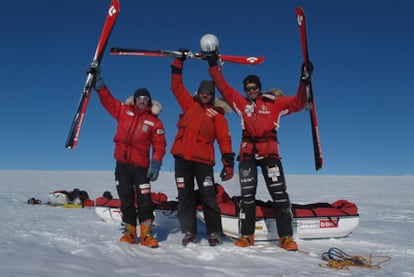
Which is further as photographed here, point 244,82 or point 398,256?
point 244,82

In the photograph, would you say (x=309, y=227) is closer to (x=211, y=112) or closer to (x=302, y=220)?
(x=302, y=220)

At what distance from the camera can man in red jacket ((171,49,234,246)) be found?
444cm

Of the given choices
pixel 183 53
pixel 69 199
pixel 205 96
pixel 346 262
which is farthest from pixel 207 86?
pixel 69 199

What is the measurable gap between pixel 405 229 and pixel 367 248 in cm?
222

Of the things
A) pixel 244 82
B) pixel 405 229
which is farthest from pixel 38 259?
pixel 405 229

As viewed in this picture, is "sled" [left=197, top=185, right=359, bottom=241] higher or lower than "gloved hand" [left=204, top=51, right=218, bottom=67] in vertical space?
lower

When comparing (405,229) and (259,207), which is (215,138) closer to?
(259,207)

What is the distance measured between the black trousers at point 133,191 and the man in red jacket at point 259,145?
1189 mm

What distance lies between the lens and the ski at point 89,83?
4.81 m

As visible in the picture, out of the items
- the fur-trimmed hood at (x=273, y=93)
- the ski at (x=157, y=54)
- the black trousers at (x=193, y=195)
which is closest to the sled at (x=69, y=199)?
the ski at (x=157, y=54)

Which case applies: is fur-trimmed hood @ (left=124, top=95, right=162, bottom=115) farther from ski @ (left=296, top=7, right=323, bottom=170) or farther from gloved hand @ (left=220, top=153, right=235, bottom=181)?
ski @ (left=296, top=7, right=323, bottom=170)

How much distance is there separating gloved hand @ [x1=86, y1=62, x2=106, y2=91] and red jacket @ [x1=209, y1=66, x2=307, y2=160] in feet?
4.68

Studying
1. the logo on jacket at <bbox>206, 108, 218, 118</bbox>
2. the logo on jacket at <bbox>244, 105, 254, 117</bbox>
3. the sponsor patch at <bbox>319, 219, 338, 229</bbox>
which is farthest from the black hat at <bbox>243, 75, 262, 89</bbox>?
the sponsor patch at <bbox>319, 219, 338, 229</bbox>

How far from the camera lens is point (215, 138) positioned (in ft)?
15.3
